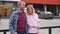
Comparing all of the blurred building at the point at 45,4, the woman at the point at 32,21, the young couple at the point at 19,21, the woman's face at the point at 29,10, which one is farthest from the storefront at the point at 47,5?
the young couple at the point at 19,21

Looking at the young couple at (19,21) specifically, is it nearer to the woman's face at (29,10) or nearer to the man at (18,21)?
the man at (18,21)

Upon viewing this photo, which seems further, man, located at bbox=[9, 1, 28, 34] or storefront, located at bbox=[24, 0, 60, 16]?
storefront, located at bbox=[24, 0, 60, 16]

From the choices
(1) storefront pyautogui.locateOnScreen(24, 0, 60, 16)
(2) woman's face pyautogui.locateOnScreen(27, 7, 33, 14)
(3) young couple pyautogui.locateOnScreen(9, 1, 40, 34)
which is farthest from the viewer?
(1) storefront pyautogui.locateOnScreen(24, 0, 60, 16)

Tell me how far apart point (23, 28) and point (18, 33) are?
0.53ft

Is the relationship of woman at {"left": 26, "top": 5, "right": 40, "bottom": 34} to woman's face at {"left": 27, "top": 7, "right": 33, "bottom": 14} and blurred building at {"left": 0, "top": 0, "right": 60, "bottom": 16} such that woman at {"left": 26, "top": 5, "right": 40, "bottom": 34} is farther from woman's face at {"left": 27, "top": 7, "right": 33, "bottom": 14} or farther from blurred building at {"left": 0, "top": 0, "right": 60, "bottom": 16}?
blurred building at {"left": 0, "top": 0, "right": 60, "bottom": 16}

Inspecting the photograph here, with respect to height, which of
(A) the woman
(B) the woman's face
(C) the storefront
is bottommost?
(A) the woman

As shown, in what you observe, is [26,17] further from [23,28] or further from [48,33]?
[48,33]

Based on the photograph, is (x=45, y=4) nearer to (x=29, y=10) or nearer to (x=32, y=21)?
(x=32, y=21)

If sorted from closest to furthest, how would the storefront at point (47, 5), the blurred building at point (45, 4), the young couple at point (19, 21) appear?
the young couple at point (19, 21) < the blurred building at point (45, 4) < the storefront at point (47, 5)

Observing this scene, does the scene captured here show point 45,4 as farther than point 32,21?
Yes

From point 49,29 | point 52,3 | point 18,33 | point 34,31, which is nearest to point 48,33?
point 49,29

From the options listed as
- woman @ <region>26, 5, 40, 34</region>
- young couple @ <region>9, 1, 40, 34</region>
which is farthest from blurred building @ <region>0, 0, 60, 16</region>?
young couple @ <region>9, 1, 40, 34</region>

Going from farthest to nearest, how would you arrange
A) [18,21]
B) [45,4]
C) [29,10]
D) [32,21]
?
1. [45,4]
2. [32,21]
3. [29,10]
4. [18,21]

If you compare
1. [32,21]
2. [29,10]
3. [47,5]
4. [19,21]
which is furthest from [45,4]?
[19,21]
